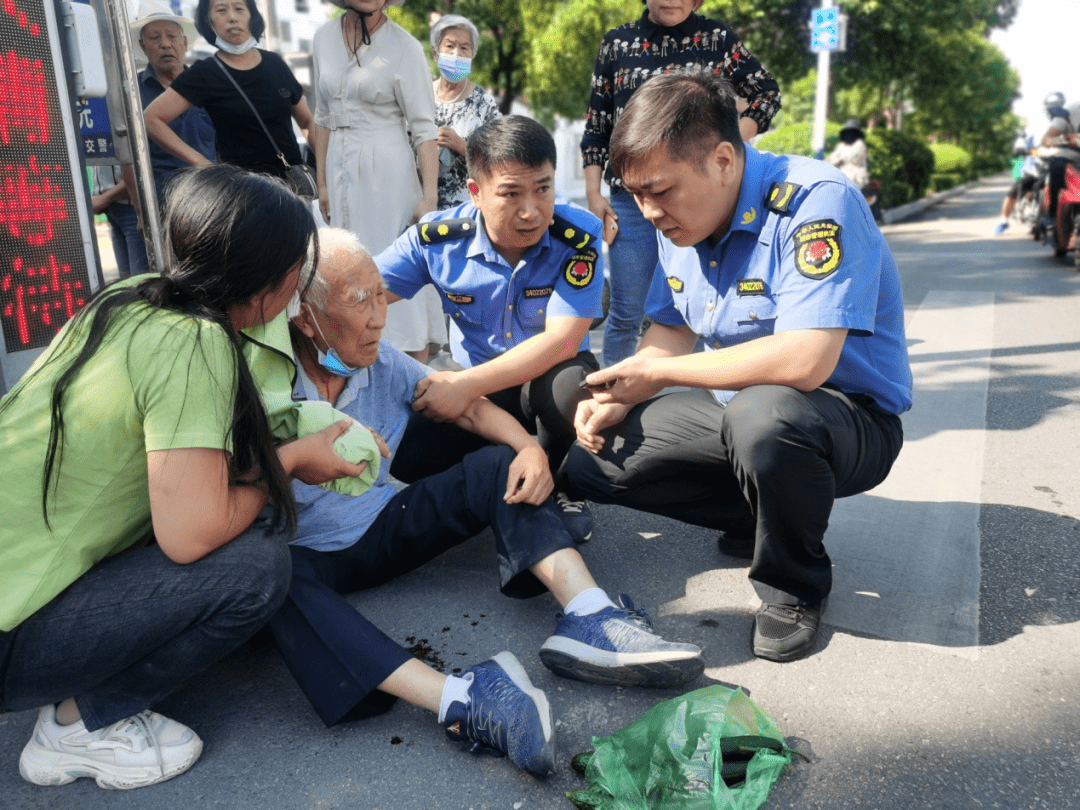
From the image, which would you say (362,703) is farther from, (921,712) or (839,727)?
(921,712)

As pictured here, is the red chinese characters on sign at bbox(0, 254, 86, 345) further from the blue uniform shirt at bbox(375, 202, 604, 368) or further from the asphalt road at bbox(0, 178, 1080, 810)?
the asphalt road at bbox(0, 178, 1080, 810)

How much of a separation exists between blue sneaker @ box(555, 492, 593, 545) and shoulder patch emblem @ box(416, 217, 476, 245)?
908mm

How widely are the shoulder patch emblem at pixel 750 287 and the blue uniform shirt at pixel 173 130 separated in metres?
3.16

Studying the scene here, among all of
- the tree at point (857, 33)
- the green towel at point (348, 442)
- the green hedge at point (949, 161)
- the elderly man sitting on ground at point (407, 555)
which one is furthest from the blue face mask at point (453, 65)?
the green hedge at point (949, 161)

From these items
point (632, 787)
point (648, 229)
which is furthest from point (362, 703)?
point (648, 229)

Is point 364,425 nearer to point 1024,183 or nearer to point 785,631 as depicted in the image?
point 785,631

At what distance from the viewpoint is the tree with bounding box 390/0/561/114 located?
15.6m

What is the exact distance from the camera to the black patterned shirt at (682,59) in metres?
3.44

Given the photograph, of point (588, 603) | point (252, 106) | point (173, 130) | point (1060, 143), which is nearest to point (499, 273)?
point (588, 603)

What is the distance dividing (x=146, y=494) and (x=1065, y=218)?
32.0 ft

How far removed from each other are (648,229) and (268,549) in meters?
2.22

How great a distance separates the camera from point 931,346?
5.52 metres

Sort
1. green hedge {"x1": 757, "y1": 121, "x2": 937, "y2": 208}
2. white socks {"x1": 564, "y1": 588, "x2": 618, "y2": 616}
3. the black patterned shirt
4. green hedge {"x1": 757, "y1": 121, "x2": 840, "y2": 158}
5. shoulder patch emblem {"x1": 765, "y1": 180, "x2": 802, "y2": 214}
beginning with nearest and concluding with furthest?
white socks {"x1": 564, "y1": 588, "x2": 618, "y2": 616}
shoulder patch emblem {"x1": 765, "y1": 180, "x2": 802, "y2": 214}
the black patterned shirt
green hedge {"x1": 757, "y1": 121, "x2": 840, "y2": 158}
green hedge {"x1": 757, "y1": 121, "x2": 937, "y2": 208}

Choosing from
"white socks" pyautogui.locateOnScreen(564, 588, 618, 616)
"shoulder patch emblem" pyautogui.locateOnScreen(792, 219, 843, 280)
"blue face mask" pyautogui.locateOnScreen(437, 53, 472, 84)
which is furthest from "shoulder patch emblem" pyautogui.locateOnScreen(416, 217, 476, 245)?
"blue face mask" pyautogui.locateOnScreen(437, 53, 472, 84)
